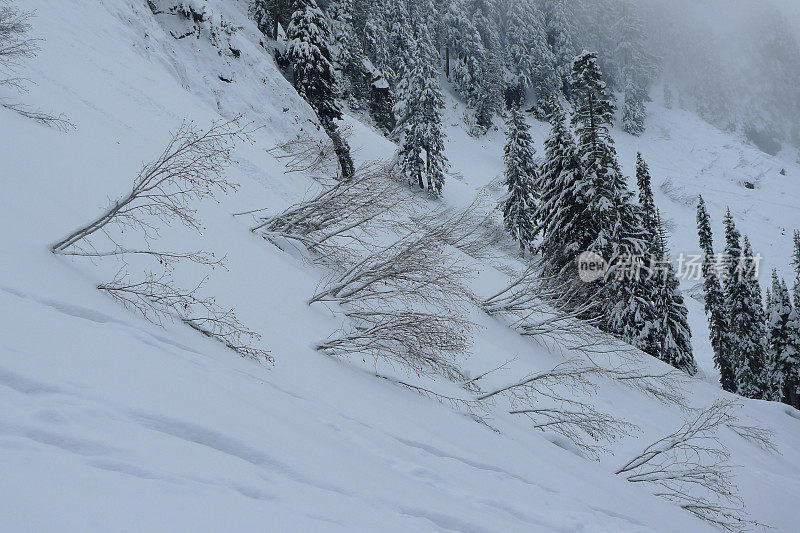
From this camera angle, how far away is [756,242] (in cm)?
4531

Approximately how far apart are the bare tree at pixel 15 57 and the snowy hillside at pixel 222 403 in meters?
0.19

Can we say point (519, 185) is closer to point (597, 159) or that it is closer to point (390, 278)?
point (597, 159)

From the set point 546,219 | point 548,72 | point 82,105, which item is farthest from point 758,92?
point 82,105

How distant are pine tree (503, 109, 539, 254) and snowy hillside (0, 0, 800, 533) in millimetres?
21738

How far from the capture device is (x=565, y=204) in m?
18.0

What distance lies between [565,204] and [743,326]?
62.6 feet

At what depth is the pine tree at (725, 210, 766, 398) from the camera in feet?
93.4

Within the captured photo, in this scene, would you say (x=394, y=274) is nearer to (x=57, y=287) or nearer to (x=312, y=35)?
(x=57, y=287)

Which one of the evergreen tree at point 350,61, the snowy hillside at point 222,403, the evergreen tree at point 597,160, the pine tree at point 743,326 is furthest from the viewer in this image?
the evergreen tree at point 350,61

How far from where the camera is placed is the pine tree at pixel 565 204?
1748 cm

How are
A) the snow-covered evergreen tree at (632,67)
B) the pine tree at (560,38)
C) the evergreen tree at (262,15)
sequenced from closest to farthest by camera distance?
the evergreen tree at (262,15), the snow-covered evergreen tree at (632,67), the pine tree at (560,38)

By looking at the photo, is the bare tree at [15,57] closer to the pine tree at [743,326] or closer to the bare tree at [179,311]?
the bare tree at [179,311]

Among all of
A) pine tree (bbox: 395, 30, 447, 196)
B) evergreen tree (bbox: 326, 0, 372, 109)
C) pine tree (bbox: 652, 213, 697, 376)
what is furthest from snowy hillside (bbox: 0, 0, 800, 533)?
evergreen tree (bbox: 326, 0, 372, 109)

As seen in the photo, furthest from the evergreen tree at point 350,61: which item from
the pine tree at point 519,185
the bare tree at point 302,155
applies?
the bare tree at point 302,155
